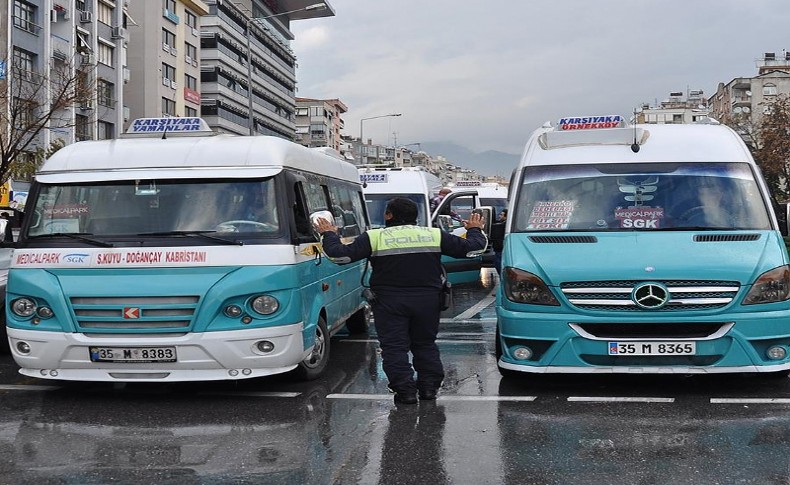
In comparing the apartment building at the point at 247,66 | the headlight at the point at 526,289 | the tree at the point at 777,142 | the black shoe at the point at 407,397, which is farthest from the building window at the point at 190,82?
the black shoe at the point at 407,397

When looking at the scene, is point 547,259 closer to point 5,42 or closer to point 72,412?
point 72,412

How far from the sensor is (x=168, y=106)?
210 ft

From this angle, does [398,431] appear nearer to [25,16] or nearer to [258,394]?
[258,394]

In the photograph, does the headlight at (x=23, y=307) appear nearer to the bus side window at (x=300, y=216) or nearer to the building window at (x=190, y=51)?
the bus side window at (x=300, y=216)

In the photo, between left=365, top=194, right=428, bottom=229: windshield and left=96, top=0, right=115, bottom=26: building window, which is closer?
left=365, top=194, right=428, bottom=229: windshield

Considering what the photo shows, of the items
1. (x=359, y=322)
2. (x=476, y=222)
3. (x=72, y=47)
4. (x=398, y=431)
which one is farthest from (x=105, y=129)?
(x=398, y=431)

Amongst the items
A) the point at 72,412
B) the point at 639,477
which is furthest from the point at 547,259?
the point at 72,412

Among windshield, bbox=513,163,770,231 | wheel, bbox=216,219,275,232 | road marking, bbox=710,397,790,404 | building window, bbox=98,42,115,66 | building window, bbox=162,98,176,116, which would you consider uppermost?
building window, bbox=98,42,115,66

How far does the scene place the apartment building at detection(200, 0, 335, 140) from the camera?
76188 millimetres

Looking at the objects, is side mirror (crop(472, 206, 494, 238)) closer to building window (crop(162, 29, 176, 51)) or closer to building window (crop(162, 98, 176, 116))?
building window (crop(162, 98, 176, 116))

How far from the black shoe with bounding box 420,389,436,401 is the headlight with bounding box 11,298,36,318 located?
3.13 m

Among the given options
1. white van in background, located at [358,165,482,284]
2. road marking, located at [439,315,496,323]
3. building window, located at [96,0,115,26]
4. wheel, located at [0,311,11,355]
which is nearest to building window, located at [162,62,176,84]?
building window, located at [96,0,115,26]

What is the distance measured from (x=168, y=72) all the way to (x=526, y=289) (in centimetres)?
6131

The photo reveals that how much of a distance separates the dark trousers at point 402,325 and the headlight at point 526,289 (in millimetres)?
634
